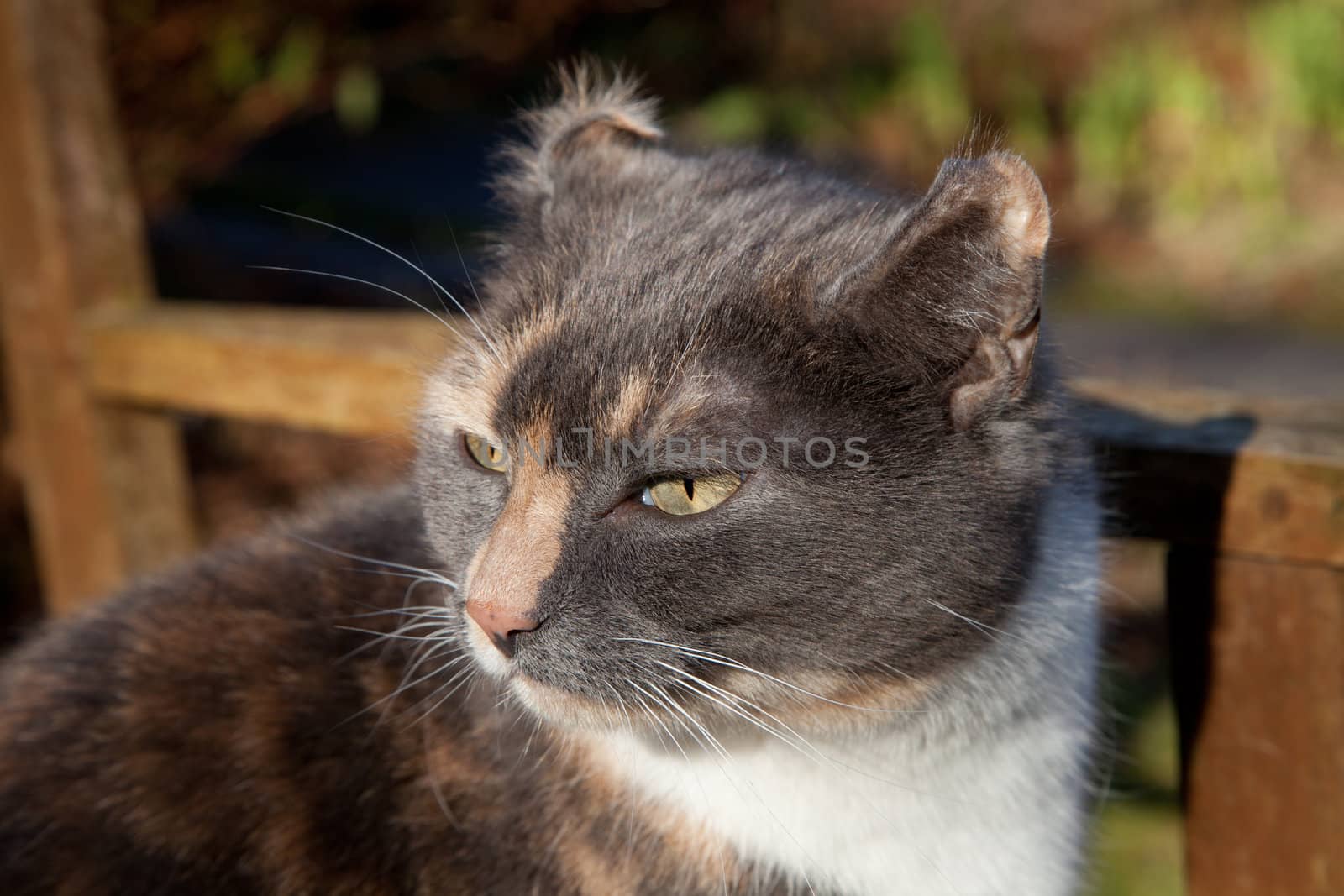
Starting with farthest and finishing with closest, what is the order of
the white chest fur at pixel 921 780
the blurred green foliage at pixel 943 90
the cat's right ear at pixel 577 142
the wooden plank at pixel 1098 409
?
the blurred green foliage at pixel 943 90 < the cat's right ear at pixel 577 142 < the wooden plank at pixel 1098 409 < the white chest fur at pixel 921 780

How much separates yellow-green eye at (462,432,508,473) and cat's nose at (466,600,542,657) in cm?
21

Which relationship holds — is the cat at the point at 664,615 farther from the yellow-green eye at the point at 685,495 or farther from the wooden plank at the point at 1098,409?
the wooden plank at the point at 1098,409

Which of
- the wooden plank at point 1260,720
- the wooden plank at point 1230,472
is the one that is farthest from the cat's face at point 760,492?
the wooden plank at point 1260,720

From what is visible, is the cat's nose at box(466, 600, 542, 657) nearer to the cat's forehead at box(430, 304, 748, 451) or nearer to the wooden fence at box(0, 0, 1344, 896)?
the cat's forehead at box(430, 304, 748, 451)

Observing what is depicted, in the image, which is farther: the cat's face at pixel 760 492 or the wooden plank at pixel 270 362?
the wooden plank at pixel 270 362

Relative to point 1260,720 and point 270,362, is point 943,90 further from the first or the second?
point 1260,720

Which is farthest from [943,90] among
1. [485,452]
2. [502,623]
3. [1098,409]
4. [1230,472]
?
[502,623]

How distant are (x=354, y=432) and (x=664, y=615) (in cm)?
127

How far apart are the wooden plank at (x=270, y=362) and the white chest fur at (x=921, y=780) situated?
823mm

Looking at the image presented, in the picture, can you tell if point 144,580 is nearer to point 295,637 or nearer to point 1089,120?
point 295,637

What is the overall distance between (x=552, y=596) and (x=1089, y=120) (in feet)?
20.3

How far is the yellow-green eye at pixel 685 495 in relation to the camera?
1393 mm

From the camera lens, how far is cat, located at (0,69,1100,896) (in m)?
1.37

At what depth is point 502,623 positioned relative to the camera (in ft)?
4.54
